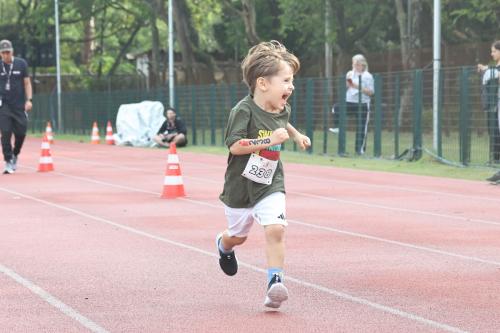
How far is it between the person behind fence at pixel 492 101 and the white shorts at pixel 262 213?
37.0ft

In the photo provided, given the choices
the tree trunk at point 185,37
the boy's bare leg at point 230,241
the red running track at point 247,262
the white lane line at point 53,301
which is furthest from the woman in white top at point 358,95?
the tree trunk at point 185,37

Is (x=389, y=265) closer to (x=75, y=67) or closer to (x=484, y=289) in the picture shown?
(x=484, y=289)

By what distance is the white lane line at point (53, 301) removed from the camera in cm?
643

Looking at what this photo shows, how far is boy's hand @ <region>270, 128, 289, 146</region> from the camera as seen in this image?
6.82 m

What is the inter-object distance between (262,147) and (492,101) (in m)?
12.2

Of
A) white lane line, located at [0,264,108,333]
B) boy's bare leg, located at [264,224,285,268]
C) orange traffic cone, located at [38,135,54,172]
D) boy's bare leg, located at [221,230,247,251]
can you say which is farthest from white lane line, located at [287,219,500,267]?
orange traffic cone, located at [38,135,54,172]

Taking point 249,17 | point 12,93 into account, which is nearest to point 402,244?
point 12,93

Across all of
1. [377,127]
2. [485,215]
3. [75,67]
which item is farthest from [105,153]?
[75,67]

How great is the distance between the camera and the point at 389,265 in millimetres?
8617

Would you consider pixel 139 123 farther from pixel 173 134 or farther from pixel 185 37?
pixel 185 37

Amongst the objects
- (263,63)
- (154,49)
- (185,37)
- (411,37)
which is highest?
(185,37)

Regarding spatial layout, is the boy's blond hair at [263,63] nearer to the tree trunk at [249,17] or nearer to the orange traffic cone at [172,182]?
the orange traffic cone at [172,182]

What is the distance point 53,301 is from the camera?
719cm

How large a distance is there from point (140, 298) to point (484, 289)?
7.65ft
